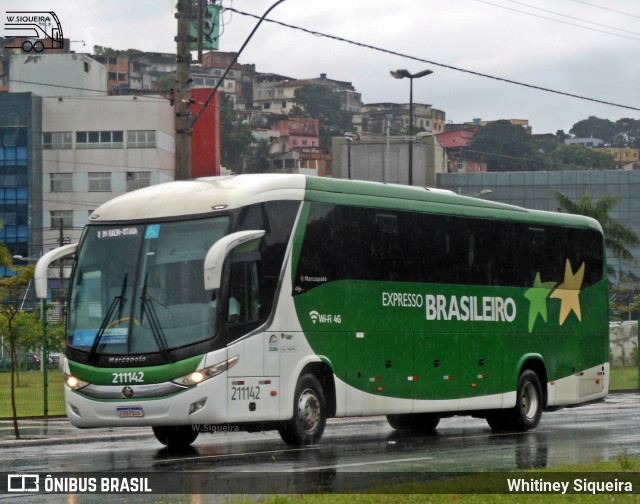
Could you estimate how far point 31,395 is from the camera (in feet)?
141

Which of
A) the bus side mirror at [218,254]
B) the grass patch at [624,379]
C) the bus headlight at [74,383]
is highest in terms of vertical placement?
the bus side mirror at [218,254]

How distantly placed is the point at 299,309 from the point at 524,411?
255 inches

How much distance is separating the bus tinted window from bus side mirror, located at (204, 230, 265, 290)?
1379mm

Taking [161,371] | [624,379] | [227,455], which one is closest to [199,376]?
[161,371]

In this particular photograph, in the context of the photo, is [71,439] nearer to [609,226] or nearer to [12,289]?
[12,289]

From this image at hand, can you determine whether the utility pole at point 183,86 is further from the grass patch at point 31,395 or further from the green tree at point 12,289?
the grass patch at point 31,395

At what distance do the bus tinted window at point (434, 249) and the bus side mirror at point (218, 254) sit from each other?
138cm

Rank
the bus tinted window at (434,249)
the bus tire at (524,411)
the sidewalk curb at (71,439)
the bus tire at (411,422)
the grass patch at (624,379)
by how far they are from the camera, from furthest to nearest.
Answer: the grass patch at (624,379) < the bus tire at (411,422) < the bus tire at (524,411) < the sidewalk curb at (71,439) < the bus tinted window at (434,249)

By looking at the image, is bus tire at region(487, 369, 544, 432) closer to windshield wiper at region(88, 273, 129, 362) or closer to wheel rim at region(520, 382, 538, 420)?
wheel rim at region(520, 382, 538, 420)

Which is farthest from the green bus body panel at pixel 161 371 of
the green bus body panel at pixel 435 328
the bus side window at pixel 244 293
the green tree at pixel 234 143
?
the green tree at pixel 234 143

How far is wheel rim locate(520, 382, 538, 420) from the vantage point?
23562mm

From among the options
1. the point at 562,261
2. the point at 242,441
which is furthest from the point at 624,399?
the point at 242,441

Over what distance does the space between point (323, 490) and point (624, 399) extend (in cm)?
2722

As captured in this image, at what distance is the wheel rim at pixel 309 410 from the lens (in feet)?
60.8
